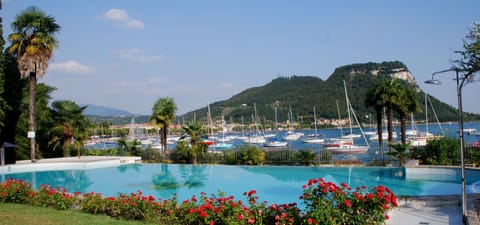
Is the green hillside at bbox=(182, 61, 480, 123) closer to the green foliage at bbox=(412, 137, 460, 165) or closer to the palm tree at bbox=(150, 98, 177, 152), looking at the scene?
the palm tree at bbox=(150, 98, 177, 152)

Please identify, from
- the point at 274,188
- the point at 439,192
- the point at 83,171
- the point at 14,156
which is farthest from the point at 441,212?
the point at 14,156

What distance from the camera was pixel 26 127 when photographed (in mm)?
27172

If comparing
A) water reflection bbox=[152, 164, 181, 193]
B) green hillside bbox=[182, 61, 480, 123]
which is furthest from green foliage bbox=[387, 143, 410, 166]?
green hillside bbox=[182, 61, 480, 123]

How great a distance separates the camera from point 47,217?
8.82 meters

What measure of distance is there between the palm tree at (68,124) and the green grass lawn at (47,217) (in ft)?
60.3

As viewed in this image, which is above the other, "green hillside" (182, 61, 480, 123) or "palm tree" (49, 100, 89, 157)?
"green hillside" (182, 61, 480, 123)

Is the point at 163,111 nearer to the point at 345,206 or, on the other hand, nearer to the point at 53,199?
the point at 53,199

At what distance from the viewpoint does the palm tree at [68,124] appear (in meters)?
27.4

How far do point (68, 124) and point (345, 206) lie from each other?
24.5 metres

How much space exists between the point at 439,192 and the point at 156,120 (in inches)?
740

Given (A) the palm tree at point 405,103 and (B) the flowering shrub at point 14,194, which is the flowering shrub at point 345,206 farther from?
(A) the palm tree at point 405,103

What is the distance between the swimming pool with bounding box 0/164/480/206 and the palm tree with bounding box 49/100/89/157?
4.16m

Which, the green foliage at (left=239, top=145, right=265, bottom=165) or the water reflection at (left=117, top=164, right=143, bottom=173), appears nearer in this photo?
the green foliage at (left=239, top=145, right=265, bottom=165)

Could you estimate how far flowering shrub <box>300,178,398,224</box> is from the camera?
6.70m
